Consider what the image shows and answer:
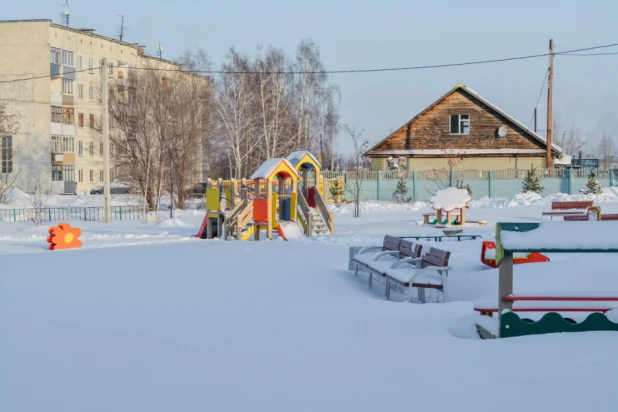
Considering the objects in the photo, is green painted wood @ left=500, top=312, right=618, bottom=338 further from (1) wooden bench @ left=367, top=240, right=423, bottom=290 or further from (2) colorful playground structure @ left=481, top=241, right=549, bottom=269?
(2) colorful playground structure @ left=481, top=241, right=549, bottom=269

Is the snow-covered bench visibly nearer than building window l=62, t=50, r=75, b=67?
Yes

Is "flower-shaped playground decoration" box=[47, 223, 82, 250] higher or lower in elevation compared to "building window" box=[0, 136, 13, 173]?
lower

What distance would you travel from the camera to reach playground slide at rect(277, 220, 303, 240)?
2053cm

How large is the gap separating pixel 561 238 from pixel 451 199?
1730 centimetres

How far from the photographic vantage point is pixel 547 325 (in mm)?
6742

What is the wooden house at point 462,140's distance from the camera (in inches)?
1810

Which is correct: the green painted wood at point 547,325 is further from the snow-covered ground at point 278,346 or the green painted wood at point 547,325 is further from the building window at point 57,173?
the building window at point 57,173

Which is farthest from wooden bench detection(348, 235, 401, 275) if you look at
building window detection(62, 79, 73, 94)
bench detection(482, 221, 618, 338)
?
building window detection(62, 79, 73, 94)

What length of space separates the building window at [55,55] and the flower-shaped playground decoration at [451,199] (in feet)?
142

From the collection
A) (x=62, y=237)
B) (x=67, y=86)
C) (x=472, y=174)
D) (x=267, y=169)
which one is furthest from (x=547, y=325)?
(x=67, y=86)

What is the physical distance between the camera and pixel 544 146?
149ft

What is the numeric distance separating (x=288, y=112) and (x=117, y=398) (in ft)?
148

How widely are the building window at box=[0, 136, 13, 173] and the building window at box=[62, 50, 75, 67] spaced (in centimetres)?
718

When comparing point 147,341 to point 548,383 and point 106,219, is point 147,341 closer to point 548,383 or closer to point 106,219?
point 548,383
